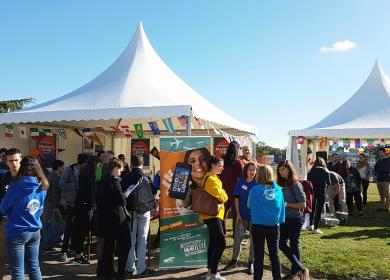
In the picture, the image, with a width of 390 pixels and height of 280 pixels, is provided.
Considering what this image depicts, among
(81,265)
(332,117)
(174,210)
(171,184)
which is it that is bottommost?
(81,265)

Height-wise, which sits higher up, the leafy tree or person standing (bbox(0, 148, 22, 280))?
the leafy tree

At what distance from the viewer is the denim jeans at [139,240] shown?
16.5 feet

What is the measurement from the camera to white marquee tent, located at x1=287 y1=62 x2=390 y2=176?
34.7 feet

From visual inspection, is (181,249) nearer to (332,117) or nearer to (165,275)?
(165,275)

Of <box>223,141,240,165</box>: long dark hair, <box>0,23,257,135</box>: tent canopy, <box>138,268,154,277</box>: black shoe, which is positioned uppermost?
<box>0,23,257,135</box>: tent canopy

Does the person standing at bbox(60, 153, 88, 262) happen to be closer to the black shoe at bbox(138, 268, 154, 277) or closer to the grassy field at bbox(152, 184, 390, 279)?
the black shoe at bbox(138, 268, 154, 277)

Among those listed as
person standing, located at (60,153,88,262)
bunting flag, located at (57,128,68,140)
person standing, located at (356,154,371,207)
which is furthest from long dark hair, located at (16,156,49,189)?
person standing, located at (356,154,371,207)

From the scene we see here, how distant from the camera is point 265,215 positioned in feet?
13.6

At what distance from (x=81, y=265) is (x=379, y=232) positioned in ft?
18.7

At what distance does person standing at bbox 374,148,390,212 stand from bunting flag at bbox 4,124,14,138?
9.05 m

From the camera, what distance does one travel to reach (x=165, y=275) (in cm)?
510

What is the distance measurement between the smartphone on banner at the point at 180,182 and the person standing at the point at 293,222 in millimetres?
1225

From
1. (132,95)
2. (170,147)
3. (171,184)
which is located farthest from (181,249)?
(132,95)

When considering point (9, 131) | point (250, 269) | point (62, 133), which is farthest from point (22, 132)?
point (250, 269)
